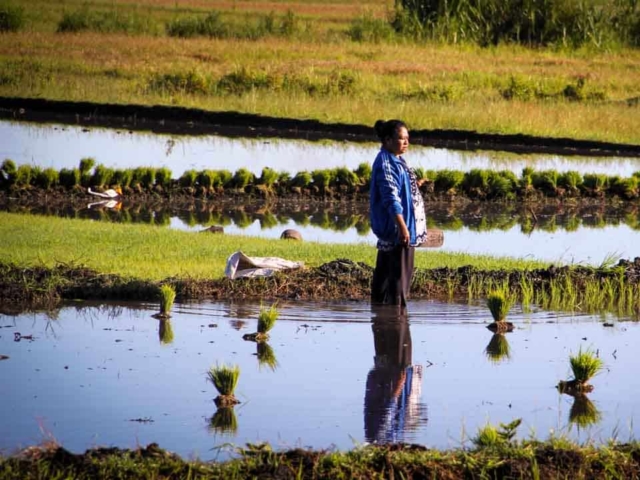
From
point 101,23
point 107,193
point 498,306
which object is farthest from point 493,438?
point 101,23

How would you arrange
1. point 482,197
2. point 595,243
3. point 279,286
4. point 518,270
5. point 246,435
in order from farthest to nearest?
point 482,197
point 595,243
point 518,270
point 279,286
point 246,435

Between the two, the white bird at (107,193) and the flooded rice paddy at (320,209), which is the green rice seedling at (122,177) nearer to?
the white bird at (107,193)

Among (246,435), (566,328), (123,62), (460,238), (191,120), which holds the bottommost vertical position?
(246,435)

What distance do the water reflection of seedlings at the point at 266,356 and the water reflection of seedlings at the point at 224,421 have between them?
1.23 metres

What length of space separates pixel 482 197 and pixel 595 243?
12.7ft

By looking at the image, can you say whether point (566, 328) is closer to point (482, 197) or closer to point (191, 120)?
point (482, 197)

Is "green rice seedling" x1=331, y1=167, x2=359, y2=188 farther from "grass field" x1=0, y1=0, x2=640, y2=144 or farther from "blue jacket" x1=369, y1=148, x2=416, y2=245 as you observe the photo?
"blue jacket" x1=369, y1=148, x2=416, y2=245

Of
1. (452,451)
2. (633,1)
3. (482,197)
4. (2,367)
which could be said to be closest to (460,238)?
(482,197)

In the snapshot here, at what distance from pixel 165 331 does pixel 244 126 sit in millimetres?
17315

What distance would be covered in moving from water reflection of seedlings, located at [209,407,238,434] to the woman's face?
3069 mm

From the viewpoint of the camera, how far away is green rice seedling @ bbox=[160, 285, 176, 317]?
9773 mm

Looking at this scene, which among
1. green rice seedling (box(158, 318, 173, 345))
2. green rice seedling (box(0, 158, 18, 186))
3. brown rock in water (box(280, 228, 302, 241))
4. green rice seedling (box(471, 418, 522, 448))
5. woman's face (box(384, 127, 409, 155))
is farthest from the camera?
green rice seedling (box(0, 158, 18, 186))

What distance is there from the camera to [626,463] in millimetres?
6082

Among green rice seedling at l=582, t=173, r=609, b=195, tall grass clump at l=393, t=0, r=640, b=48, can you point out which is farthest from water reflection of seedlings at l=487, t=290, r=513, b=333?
tall grass clump at l=393, t=0, r=640, b=48
